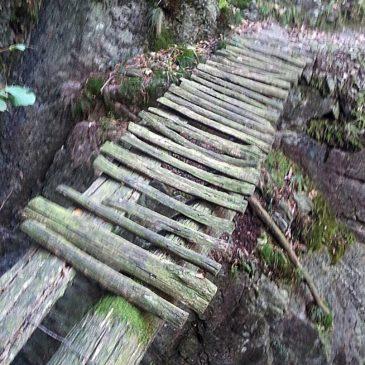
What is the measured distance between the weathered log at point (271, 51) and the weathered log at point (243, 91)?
112 centimetres

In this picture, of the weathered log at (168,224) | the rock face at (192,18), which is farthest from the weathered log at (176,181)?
the rock face at (192,18)

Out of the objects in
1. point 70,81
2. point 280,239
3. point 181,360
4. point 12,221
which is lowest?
point 181,360

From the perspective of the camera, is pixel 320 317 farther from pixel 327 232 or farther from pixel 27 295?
pixel 27 295

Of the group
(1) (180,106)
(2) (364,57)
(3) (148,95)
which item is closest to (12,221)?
(3) (148,95)

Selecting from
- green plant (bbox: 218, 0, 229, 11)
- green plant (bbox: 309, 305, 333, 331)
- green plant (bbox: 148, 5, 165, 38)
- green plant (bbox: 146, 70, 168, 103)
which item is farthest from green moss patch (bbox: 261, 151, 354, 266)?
green plant (bbox: 218, 0, 229, 11)

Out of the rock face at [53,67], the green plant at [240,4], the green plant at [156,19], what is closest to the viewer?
the rock face at [53,67]

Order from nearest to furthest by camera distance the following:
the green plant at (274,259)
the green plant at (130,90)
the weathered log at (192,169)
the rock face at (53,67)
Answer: the weathered log at (192,169)
the green plant at (274,259)
the green plant at (130,90)
the rock face at (53,67)

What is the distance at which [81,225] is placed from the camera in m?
2.81

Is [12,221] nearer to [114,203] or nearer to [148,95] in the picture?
[148,95]

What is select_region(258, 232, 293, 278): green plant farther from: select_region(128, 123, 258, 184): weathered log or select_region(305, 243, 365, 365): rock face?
select_region(128, 123, 258, 184): weathered log

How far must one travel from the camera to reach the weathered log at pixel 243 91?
4996 mm

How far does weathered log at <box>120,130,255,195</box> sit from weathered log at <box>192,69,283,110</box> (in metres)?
1.56

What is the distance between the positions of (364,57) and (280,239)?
319 centimetres

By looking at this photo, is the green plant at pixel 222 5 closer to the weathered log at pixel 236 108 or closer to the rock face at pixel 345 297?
the weathered log at pixel 236 108
